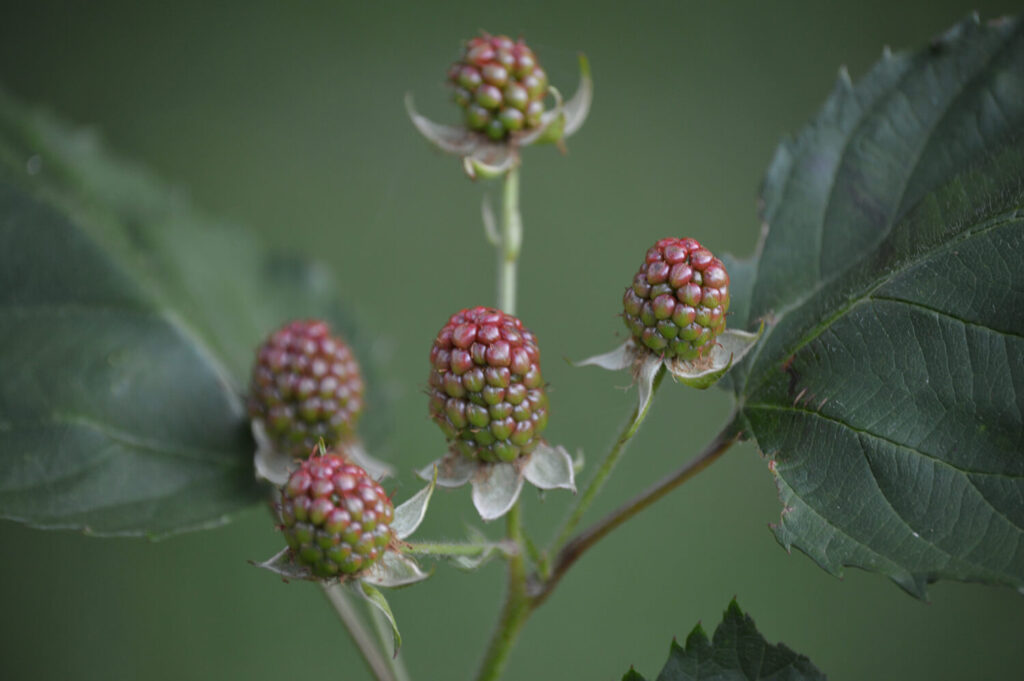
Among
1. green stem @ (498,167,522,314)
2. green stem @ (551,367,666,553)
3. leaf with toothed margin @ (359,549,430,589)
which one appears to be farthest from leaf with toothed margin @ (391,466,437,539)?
green stem @ (498,167,522,314)

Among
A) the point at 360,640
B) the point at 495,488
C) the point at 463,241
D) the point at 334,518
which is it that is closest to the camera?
the point at 334,518

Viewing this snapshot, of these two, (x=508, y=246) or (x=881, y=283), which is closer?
(x=881, y=283)

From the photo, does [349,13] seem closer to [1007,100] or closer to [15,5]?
[15,5]

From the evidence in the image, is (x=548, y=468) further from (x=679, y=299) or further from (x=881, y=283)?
(x=881, y=283)

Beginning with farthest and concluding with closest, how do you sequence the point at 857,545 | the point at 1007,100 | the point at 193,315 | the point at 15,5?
the point at 15,5
the point at 193,315
the point at 1007,100
the point at 857,545

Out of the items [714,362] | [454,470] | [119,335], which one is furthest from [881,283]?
[119,335]

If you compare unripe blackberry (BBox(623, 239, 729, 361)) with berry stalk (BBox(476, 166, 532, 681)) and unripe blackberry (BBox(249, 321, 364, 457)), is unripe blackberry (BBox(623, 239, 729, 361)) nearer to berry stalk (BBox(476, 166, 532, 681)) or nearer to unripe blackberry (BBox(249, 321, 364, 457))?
berry stalk (BBox(476, 166, 532, 681))

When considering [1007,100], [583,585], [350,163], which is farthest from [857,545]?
[350,163]

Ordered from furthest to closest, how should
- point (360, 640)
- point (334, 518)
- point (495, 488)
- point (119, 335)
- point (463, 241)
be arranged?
point (463, 241)
point (119, 335)
point (360, 640)
point (495, 488)
point (334, 518)
